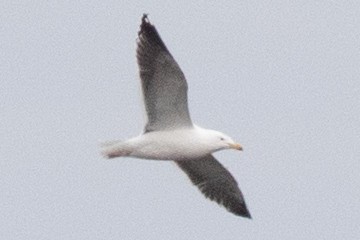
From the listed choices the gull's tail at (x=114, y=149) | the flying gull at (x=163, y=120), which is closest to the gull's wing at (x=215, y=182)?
the flying gull at (x=163, y=120)

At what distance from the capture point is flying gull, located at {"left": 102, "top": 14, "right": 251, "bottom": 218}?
67.2 feet

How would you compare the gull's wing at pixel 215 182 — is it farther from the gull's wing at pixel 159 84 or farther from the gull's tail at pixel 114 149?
the gull's tail at pixel 114 149

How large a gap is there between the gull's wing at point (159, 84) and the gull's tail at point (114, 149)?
0.43 meters

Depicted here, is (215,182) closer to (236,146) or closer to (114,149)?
(236,146)

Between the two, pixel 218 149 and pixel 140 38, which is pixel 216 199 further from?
pixel 140 38

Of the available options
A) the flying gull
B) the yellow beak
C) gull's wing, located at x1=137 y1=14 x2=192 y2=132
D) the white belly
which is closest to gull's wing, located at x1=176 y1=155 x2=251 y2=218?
the flying gull

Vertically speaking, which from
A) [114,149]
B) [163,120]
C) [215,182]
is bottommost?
[215,182]

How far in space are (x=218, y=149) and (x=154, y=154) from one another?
3.26ft

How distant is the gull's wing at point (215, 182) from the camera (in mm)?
22797

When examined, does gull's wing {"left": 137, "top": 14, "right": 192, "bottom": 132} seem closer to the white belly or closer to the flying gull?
the flying gull

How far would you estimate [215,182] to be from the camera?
23109mm

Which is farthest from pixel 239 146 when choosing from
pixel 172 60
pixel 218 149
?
pixel 172 60

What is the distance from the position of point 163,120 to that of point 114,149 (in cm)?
86

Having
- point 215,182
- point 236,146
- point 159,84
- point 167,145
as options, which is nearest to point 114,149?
point 167,145
